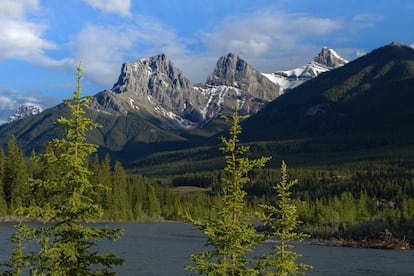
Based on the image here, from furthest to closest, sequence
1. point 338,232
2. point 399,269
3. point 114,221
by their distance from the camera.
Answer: point 114,221 → point 338,232 → point 399,269

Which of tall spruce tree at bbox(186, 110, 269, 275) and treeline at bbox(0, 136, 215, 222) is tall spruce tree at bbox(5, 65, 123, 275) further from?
treeline at bbox(0, 136, 215, 222)

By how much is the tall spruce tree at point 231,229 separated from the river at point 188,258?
42.2 metres

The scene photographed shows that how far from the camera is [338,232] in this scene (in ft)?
429

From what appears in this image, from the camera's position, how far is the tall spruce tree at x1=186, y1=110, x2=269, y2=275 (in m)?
23.9

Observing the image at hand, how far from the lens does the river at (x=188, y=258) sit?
71375 millimetres

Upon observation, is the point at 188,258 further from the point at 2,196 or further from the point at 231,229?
the point at 2,196

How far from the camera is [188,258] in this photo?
81.8 meters

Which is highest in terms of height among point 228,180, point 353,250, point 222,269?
point 228,180

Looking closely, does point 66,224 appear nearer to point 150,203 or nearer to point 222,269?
point 222,269

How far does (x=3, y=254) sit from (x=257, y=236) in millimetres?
56522

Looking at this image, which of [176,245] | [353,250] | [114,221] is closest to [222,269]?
[176,245]

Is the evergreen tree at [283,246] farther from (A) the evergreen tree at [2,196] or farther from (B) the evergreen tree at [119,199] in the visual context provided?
(B) the evergreen tree at [119,199]

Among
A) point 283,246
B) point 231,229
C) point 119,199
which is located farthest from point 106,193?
point 231,229

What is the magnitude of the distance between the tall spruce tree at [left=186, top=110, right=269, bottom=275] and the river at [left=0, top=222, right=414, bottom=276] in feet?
138
